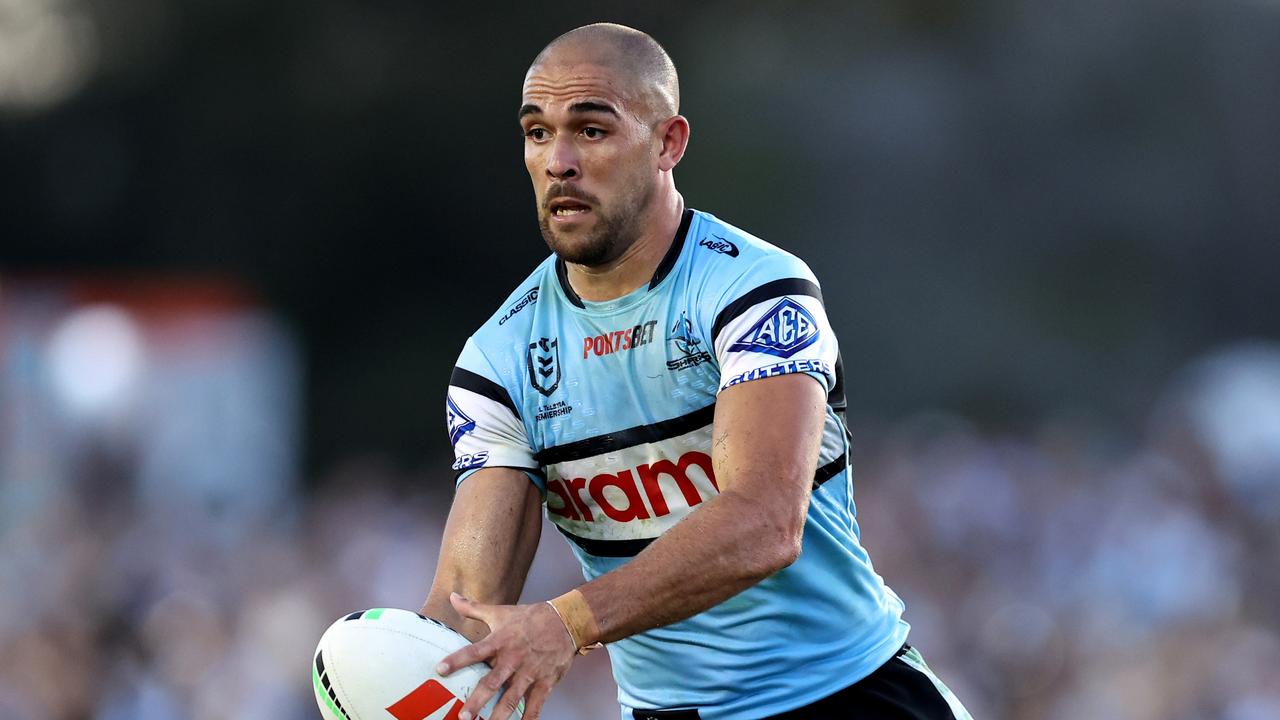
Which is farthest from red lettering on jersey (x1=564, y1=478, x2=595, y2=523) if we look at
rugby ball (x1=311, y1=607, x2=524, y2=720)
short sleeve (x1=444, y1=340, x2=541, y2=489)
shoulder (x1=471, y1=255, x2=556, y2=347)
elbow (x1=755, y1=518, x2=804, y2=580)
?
elbow (x1=755, y1=518, x2=804, y2=580)

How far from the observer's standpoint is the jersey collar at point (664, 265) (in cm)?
460

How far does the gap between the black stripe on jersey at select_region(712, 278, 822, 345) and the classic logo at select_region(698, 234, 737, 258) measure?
0.22 m

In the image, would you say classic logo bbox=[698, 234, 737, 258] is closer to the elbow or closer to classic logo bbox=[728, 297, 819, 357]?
classic logo bbox=[728, 297, 819, 357]

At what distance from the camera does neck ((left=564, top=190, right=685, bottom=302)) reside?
4629mm

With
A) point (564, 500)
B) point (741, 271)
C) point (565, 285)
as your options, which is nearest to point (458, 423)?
point (564, 500)

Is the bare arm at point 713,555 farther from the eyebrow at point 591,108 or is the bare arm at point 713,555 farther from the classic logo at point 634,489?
the eyebrow at point 591,108

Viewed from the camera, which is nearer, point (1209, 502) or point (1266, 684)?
point (1266, 684)

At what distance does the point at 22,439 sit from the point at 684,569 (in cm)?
1298

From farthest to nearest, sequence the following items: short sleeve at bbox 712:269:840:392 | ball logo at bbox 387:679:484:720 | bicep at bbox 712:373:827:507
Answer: short sleeve at bbox 712:269:840:392, bicep at bbox 712:373:827:507, ball logo at bbox 387:679:484:720

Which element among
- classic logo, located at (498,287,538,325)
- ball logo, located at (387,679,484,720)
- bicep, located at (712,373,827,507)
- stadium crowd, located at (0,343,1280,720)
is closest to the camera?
ball logo, located at (387,679,484,720)

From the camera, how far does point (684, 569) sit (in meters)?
3.82

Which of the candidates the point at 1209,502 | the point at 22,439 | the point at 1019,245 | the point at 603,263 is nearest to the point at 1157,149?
the point at 1019,245

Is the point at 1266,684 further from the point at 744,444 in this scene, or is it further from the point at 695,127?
the point at 695,127

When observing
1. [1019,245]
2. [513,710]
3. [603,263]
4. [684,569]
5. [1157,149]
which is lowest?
[513,710]
